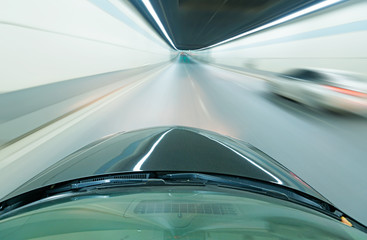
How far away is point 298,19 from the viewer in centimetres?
1554

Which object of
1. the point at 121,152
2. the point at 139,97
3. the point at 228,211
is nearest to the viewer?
the point at 228,211

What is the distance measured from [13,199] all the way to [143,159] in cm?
73

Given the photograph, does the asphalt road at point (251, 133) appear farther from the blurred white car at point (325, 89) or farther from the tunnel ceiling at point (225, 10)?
the tunnel ceiling at point (225, 10)

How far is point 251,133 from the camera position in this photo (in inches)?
198

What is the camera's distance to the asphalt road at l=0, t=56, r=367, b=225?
3.15 metres

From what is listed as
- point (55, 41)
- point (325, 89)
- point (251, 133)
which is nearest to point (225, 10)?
point (325, 89)

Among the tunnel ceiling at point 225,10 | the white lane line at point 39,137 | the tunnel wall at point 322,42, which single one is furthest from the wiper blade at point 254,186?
the tunnel ceiling at point 225,10

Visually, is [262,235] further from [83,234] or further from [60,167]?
[60,167]

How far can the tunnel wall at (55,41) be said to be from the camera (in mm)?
4254

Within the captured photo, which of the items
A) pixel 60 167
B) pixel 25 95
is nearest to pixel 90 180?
pixel 60 167

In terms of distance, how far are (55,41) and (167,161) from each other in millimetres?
5040

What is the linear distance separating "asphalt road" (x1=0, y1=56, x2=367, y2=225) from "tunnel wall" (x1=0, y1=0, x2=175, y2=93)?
0.89 meters

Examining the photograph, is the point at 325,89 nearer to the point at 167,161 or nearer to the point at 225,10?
the point at 167,161

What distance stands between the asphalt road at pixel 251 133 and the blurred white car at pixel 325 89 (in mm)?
255
